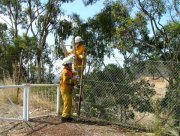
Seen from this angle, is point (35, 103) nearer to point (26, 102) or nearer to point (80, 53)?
point (26, 102)

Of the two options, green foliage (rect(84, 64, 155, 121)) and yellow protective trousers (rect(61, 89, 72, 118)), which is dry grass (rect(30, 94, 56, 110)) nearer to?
green foliage (rect(84, 64, 155, 121))

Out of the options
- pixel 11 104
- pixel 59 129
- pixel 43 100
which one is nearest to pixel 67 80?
pixel 59 129

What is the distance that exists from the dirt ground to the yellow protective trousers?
273 mm

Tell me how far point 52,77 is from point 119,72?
440 centimetres

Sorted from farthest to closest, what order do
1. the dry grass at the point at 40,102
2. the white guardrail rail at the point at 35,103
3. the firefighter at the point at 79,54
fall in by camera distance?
1. the dry grass at the point at 40,102
2. the white guardrail rail at the point at 35,103
3. the firefighter at the point at 79,54

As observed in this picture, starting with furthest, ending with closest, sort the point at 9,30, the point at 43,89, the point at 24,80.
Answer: the point at 9,30 → the point at 24,80 → the point at 43,89

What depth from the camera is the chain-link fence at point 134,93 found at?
1096 cm

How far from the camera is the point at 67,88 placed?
12.3 meters

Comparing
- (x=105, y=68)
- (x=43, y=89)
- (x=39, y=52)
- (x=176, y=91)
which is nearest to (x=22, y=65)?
(x=39, y=52)

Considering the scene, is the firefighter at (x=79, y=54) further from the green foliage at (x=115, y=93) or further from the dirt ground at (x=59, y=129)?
the dirt ground at (x=59, y=129)

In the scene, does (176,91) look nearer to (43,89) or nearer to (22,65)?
(43,89)

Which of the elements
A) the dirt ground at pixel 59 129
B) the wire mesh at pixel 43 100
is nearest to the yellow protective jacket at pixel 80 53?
the wire mesh at pixel 43 100

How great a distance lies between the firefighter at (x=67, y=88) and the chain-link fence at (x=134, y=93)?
853 mm

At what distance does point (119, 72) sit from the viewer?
12320 mm
